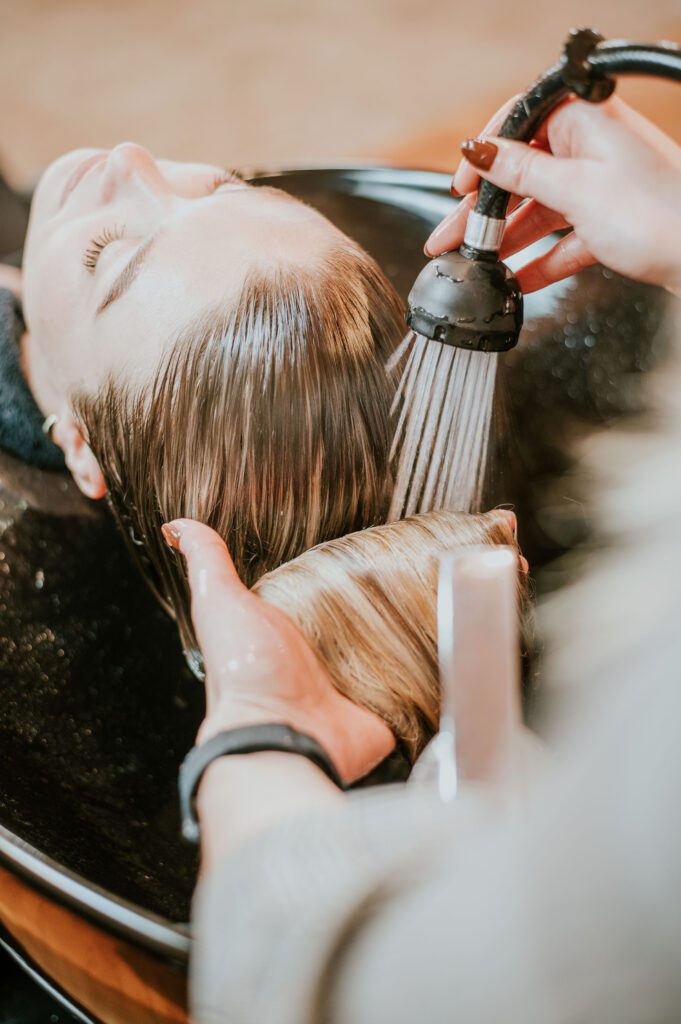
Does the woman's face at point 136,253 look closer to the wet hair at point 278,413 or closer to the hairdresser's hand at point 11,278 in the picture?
the wet hair at point 278,413

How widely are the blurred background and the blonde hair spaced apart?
138 cm

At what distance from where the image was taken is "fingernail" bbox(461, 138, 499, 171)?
55 centimetres

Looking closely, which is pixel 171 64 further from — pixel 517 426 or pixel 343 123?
pixel 517 426

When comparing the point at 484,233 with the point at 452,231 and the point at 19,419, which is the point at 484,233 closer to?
the point at 452,231

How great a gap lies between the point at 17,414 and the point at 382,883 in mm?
603

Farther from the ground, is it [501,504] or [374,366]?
[374,366]

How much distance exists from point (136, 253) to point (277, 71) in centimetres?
181

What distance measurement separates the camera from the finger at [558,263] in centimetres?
67

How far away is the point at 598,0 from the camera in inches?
98.0

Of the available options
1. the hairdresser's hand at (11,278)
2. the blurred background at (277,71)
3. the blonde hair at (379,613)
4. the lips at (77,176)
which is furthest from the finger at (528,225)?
the blurred background at (277,71)

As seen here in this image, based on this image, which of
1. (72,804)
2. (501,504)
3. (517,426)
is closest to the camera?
(72,804)

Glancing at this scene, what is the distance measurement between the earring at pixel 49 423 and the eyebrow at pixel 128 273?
0.53 feet

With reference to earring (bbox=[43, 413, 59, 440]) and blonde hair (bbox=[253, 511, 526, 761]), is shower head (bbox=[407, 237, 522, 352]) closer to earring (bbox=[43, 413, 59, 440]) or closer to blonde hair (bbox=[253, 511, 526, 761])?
blonde hair (bbox=[253, 511, 526, 761])

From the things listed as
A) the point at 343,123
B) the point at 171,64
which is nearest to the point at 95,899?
the point at 343,123
